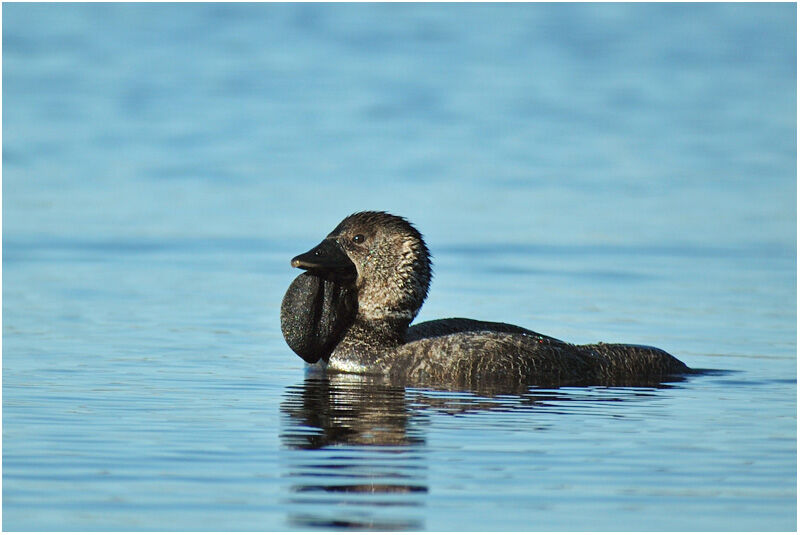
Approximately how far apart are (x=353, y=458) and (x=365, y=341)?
2961 mm

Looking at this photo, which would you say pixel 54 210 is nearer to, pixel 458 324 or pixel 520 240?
pixel 520 240

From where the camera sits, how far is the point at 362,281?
10391 millimetres

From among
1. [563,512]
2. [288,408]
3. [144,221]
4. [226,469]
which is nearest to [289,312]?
[288,408]

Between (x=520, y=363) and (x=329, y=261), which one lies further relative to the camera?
(x=329, y=261)

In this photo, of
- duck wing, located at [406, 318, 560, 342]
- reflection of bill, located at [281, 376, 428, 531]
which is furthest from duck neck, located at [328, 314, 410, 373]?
reflection of bill, located at [281, 376, 428, 531]

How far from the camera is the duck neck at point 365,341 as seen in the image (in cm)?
1005

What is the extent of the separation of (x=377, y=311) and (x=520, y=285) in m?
4.12

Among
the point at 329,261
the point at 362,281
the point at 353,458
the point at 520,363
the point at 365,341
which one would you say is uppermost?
the point at 329,261

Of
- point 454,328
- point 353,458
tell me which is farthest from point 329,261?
point 353,458

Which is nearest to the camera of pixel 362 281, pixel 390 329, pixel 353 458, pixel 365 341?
pixel 353 458

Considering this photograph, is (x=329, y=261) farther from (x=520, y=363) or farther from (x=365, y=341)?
(x=520, y=363)

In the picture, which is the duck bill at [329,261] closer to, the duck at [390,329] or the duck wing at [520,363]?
the duck at [390,329]

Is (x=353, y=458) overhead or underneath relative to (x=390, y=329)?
underneath

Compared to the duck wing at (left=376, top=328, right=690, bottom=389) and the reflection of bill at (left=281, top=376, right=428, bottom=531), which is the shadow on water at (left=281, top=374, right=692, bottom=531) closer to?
the reflection of bill at (left=281, top=376, right=428, bottom=531)
